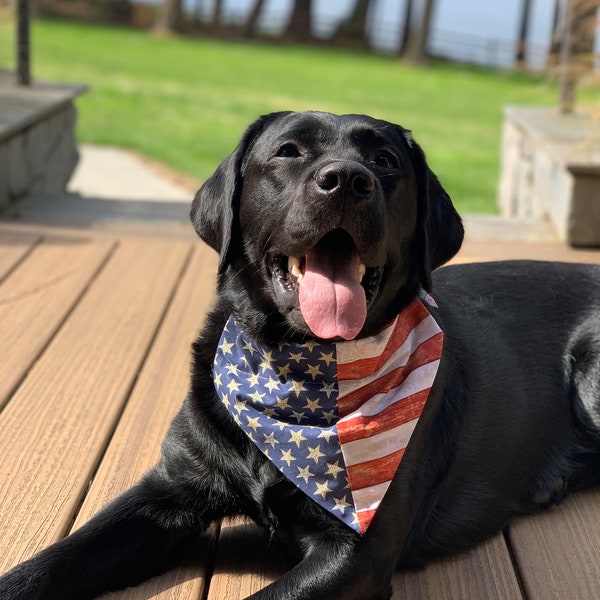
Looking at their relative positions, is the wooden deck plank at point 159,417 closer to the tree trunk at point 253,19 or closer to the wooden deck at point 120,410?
the wooden deck at point 120,410

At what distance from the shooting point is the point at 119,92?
45.2 feet

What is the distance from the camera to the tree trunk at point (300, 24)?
3123 centimetres

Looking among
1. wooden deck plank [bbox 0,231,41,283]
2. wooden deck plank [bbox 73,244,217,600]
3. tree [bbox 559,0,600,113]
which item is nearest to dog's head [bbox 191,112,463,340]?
wooden deck plank [bbox 73,244,217,600]

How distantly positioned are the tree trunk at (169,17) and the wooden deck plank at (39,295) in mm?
23242

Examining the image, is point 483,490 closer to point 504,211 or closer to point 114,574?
point 114,574

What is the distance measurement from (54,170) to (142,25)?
2382 cm

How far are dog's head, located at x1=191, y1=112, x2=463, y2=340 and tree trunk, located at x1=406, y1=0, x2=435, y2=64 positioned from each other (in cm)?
2448

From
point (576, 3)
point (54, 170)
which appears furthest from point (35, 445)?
point (576, 3)

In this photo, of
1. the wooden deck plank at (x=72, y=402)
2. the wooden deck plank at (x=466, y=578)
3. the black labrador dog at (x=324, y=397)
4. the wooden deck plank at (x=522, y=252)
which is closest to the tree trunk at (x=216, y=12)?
the wooden deck plank at (x=522, y=252)

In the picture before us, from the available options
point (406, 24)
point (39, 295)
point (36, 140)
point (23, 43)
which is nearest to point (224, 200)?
point (39, 295)

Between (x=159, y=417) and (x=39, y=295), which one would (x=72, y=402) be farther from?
(x=39, y=295)

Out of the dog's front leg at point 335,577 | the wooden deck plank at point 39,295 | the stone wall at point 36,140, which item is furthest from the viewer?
the stone wall at point 36,140

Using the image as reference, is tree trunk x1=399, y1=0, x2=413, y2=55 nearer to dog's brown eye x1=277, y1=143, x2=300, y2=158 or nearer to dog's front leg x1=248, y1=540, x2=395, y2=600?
dog's brown eye x1=277, y1=143, x2=300, y2=158

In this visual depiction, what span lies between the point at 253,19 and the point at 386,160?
29.0m
